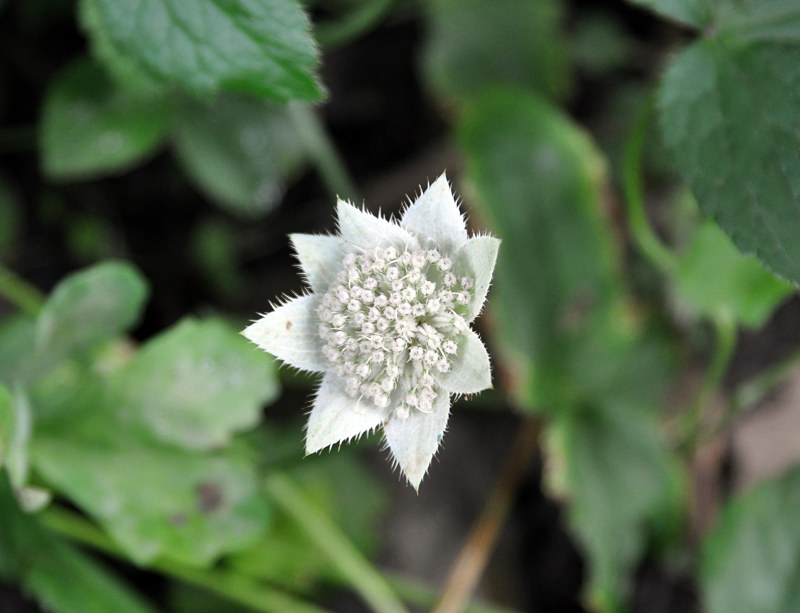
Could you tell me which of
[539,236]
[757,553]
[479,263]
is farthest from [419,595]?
[479,263]

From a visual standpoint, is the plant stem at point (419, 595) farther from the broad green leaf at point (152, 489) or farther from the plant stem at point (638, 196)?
the plant stem at point (638, 196)

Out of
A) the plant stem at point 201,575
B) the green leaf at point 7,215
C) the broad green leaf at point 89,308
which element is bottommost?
the plant stem at point 201,575

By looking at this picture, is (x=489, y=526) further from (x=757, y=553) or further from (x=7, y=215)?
(x=7, y=215)

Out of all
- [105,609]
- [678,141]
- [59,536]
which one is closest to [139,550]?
[105,609]

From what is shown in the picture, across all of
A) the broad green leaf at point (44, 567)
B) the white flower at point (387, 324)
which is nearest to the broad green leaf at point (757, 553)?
the white flower at point (387, 324)

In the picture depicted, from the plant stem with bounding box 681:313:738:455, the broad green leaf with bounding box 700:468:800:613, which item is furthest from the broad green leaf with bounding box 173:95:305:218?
the broad green leaf with bounding box 700:468:800:613

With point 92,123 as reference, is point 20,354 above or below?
below

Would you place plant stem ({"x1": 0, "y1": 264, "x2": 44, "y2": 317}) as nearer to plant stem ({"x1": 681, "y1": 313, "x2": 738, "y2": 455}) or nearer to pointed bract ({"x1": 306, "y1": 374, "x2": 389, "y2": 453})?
pointed bract ({"x1": 306, "y1": 374, "x2": 389, "y2": 453})
